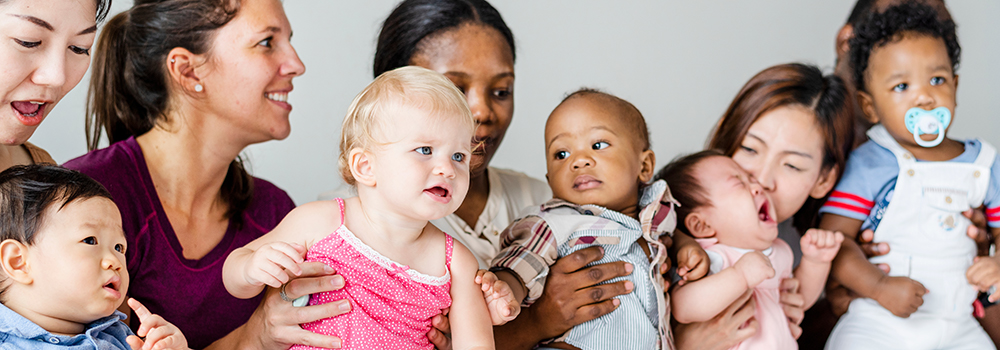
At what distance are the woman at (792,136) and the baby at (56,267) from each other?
5.45 ft

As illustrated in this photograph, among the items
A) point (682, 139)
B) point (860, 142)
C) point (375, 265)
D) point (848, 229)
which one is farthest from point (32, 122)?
point (682, 139)

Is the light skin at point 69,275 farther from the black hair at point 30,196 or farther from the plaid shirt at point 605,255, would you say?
the plaid shirt at point 605,255

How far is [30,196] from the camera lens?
1.25m

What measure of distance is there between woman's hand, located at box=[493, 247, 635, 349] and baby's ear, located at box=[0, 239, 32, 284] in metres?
1.06

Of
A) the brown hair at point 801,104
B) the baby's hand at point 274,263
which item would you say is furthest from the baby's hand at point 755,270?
the baby's hand at point 274,263

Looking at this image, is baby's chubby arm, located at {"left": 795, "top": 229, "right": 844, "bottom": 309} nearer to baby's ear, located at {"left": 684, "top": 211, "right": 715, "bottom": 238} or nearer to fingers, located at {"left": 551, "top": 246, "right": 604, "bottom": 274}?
baby's ear, located at {"left": 684, "top": 211, "right": 715, "bottom": 238}

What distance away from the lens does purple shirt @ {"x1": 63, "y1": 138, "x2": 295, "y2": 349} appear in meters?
1.75

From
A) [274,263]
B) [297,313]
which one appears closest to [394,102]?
[274,263]

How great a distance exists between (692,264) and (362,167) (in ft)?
3.06

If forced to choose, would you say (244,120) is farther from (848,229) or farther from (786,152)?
(848,229)

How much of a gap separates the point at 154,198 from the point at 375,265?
2.45 feet

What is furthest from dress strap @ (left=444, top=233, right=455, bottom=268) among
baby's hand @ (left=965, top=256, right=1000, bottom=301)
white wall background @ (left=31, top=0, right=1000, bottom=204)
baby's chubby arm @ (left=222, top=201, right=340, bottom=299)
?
white wall background @ (left=31, top=0, right=1000, bottom=204)

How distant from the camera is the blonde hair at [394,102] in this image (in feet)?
4.54

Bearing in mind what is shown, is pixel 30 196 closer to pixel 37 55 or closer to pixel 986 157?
pixel 37 55
